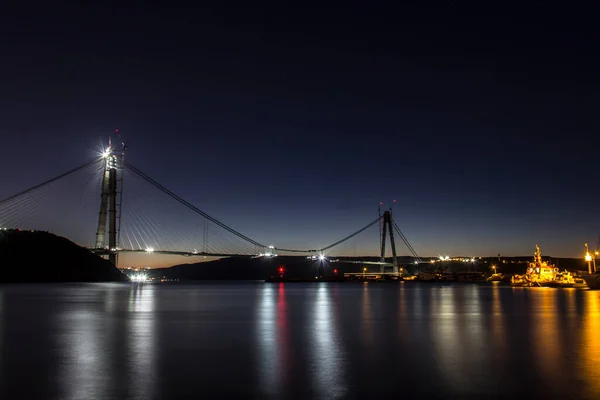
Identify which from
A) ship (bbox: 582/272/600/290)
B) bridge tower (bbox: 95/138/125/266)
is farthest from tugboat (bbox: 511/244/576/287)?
bridge tower (bbox: 95/138/125/266)

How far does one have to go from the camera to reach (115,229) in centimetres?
9344

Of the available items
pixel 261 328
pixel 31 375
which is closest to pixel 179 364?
pixel 31 375

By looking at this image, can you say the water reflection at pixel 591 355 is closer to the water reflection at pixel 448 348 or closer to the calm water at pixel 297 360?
the calm water at pixel 297 360

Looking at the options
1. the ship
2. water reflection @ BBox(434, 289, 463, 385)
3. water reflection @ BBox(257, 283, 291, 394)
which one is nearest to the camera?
water reflection @ BBox(257, 283, 291, 394)

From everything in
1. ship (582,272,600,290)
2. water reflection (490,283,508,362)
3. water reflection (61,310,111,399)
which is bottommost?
water reflection (490,283,508,362)

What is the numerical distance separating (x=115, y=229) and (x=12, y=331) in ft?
239

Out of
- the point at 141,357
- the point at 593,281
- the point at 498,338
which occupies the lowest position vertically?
the point at 498,338

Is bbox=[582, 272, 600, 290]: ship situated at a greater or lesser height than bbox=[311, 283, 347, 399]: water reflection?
greater

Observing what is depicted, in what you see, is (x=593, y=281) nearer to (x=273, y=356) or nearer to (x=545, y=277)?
(x=545, y=277)

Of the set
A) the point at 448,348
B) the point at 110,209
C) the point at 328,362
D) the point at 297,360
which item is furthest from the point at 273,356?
the point at 110,209

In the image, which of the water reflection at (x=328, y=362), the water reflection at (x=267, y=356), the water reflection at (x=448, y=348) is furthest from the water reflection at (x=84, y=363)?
the water reflection at (x=448, y=348)

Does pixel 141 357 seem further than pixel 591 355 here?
No

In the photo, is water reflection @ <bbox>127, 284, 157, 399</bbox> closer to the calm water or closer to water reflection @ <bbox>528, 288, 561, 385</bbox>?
the calm water

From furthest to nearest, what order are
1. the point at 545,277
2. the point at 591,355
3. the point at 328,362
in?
the point at 545,277, the point at 591,355, the point at 328,362
